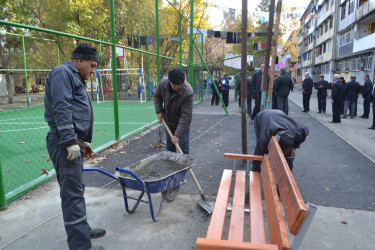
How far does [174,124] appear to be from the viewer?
4273 mm

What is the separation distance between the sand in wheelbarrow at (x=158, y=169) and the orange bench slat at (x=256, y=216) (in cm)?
95

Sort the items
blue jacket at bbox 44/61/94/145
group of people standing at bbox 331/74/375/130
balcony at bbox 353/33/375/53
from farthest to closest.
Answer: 1. balcony at bbox 353/33/375/53
2. group of people standing at bbox 331/74/375/130
3. blue jacket at bbox 44/61/94/145

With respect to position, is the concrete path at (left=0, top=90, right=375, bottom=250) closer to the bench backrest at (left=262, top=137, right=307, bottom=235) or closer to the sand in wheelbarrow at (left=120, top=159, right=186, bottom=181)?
the sand in wheelbarrow at (left=120, top=159, right=186, bottom=181)

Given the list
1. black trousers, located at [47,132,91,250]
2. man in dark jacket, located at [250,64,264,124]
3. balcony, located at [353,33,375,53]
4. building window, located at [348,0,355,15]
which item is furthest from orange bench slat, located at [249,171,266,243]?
building window, located at [348,0,355,15]

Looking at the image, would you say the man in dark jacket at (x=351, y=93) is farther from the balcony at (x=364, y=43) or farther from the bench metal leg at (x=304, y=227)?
the balcony at (x=364, y=43)

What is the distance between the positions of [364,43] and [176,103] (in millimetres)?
26945

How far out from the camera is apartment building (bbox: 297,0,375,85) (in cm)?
2466

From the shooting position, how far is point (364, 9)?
24.5 m

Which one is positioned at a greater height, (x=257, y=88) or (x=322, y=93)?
(x=257, y=88)

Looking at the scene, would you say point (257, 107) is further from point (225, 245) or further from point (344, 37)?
point (344, 37)

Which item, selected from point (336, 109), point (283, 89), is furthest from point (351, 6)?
point (283, 89)

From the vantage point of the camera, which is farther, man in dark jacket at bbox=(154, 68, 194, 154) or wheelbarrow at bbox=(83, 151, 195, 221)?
man in dark jacket at bbox=(154, 68, 194, 154)

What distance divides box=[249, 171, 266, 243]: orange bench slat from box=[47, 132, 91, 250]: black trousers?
1.49 metres

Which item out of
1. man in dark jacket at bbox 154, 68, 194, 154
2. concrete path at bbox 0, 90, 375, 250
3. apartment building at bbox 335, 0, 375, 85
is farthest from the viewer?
apartment building at bbox 335, 0, 375, 85
